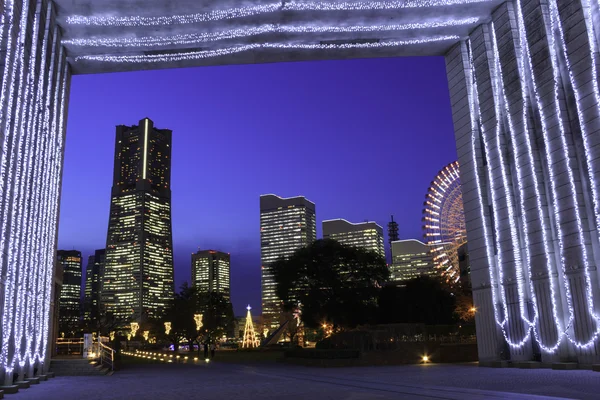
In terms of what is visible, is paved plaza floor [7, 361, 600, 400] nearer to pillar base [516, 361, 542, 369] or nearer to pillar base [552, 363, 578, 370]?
pillar base [552, 363, 578, 370]

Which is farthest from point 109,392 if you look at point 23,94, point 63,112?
point 63,112

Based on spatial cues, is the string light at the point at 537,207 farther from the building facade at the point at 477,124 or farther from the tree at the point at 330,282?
the tree at the point at 330,282

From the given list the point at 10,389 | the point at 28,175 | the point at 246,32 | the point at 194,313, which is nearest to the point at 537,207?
the point at 246,32

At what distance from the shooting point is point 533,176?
18.9m

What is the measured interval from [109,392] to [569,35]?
17655 mm

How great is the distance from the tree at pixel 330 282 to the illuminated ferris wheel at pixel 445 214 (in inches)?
191

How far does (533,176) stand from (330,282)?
21931 mm

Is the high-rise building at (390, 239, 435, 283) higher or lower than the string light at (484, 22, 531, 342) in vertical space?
A: higher

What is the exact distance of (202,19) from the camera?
2081 centimetres

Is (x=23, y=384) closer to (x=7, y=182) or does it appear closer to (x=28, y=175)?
(x=7, y=182)

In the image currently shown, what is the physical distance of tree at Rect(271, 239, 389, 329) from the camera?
3866 cm

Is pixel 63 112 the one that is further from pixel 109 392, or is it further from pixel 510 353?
pixel 510 353

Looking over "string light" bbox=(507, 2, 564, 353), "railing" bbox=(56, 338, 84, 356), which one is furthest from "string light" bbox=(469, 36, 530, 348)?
"railing" bbox=(56, 338, 84, 356)

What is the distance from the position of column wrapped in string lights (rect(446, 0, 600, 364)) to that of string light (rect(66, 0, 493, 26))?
10.2 ft
